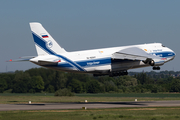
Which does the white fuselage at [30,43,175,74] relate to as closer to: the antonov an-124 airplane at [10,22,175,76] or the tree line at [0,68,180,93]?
the antonov an-124 airplane at [10,22,175,76]

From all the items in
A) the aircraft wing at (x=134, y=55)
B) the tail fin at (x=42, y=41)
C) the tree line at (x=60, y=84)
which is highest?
the tail fin at (x=42, y=41)

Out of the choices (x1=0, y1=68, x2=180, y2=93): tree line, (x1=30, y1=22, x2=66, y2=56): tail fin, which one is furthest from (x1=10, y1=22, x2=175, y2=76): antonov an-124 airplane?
(x1=0, y1=68, x2=180, y2=93): tree line

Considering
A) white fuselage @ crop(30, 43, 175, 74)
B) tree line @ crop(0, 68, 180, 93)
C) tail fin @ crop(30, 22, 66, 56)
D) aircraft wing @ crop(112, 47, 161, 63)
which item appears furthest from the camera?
tree line @ crop(0, 68, 180, 93)

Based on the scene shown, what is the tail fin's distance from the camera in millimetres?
43344

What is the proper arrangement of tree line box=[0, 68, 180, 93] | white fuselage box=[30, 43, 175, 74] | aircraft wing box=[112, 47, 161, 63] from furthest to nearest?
tree line box=[0, 68, 180, 93], aircraft wing box=[112, 47, 161, 63], white fuselage box=[30, 43, 175, 74]

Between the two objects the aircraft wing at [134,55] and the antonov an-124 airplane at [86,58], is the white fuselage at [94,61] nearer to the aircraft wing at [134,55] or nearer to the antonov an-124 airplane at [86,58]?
the antonov an-124 airplane at [86,58]

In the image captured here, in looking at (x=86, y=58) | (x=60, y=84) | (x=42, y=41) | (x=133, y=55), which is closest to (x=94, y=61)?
(x=86, y=58)

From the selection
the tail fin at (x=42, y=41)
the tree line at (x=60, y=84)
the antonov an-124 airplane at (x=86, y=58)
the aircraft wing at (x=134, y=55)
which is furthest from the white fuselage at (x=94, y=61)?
the tree line at (x=60, y=84)

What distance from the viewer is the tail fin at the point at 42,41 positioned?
4334 cm

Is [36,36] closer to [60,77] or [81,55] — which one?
[81,55]

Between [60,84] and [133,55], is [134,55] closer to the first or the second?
[133,55]

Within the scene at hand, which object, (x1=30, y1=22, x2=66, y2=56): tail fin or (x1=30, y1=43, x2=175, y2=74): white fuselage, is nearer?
(x1=30, y1=43, x2=175, y2=74): white fuselage

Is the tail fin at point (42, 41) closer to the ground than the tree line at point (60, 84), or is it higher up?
higher up

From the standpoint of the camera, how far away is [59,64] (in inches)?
1663
